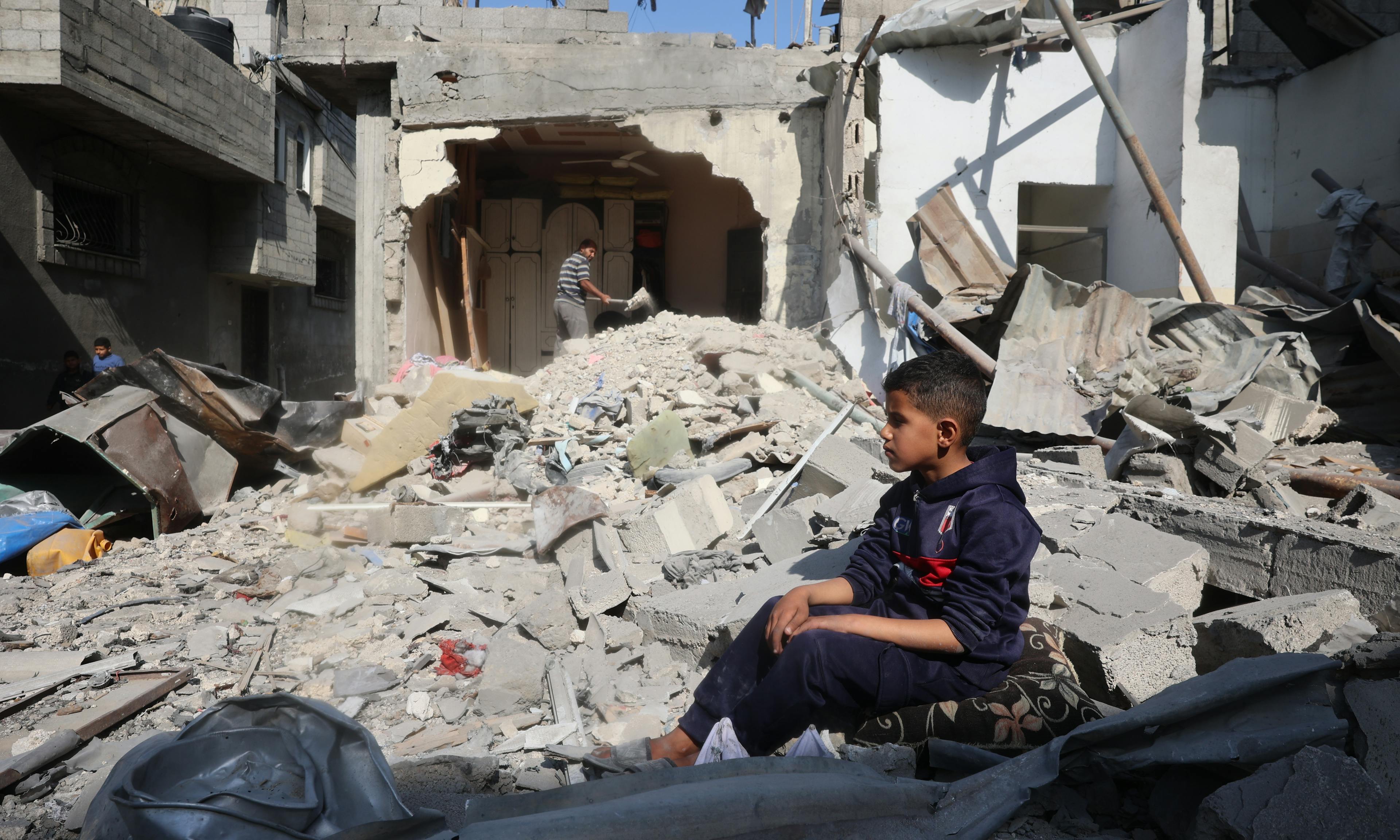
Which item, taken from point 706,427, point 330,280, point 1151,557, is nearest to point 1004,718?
point 1151,557

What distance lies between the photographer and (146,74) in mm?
10562

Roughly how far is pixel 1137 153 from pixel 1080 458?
386 centimetres

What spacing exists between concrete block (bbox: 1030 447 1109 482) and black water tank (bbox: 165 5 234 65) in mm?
13663

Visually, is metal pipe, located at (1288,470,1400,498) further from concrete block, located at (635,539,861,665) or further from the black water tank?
the black water tank

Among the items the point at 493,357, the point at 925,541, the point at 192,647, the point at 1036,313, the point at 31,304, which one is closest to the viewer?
the point at 925,541

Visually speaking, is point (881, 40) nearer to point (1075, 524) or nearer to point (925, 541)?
point (1075, 524)

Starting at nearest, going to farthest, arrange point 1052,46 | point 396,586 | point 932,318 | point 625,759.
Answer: point 625,759 < point 396,586 < point 932,318 < point 1052,46

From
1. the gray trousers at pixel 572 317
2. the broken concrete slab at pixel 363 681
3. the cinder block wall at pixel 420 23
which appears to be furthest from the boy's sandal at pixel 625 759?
the cinder block wall at pixel 420 23

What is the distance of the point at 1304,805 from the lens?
1.47m

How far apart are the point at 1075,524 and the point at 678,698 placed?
6.19 ft

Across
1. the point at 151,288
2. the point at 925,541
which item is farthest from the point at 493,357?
the point at 925,541

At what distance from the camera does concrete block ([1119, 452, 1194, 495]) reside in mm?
4434

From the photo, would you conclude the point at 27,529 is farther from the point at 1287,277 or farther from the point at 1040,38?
the point at 1287,277

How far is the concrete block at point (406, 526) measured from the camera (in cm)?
468
